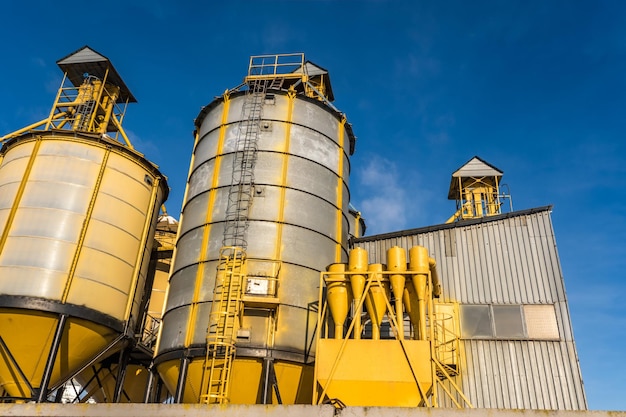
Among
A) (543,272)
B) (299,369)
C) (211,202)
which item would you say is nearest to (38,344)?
(211,202)

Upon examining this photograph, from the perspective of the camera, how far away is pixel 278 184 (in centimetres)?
1617

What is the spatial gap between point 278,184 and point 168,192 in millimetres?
7599

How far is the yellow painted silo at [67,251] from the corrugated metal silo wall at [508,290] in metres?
8.69

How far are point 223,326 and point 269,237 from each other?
3.03 m

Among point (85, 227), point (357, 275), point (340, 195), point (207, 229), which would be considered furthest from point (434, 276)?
point (85, 227)

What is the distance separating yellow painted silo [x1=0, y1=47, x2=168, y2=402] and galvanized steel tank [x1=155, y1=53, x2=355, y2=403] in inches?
86.7

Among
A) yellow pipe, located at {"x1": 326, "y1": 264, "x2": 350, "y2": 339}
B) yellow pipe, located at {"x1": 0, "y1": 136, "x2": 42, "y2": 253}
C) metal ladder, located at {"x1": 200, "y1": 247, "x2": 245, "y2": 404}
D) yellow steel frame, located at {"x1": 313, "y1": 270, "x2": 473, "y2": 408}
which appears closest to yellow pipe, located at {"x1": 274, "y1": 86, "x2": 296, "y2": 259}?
metal ladder, located at {"x1": 200, "y1": 247, "x2": 245, "y2": 404}

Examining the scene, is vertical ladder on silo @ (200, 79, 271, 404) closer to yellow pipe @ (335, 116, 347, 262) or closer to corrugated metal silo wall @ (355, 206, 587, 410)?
yellow pipe @ (335, 116, 347, 262)

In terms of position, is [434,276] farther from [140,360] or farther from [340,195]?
[140,360]

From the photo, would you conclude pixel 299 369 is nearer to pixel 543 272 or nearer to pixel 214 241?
pixel 214 241

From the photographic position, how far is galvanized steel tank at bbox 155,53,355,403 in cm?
1375

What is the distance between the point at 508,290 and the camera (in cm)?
1628

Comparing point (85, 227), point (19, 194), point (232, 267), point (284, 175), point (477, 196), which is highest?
point (477, 196)

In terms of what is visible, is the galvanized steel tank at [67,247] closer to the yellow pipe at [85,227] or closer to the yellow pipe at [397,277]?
the yellow pipe at [85,227]
